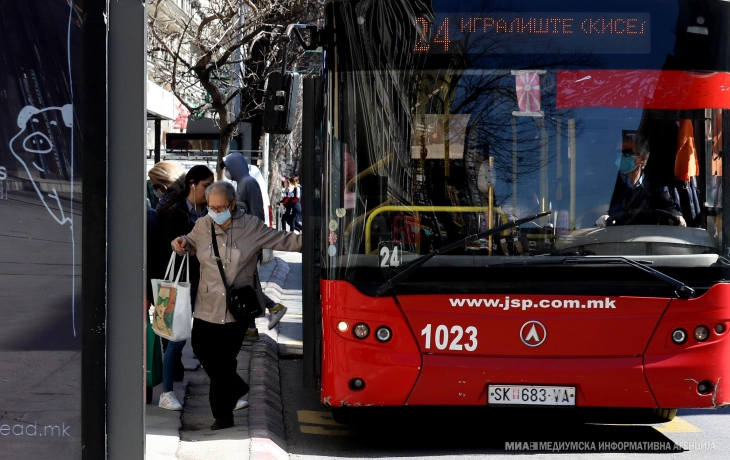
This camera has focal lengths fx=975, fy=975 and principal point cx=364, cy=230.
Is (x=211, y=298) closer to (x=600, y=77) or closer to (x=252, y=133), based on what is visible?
(x=600, y=77)

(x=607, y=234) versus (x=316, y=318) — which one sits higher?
(x=607, y=234)

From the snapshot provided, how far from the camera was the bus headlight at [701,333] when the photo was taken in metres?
5.98

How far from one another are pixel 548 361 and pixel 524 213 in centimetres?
93

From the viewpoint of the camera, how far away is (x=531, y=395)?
6027 millimetres

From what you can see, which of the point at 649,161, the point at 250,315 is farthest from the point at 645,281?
the point at 250,315

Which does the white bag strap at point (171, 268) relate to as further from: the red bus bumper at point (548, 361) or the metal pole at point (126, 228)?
the metal pole at point (126, 228)

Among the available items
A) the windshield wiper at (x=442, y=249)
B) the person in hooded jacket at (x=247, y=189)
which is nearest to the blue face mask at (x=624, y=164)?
the windshield wiper at (x=442, y=249)

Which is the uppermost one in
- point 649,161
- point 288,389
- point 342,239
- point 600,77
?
point 600,77

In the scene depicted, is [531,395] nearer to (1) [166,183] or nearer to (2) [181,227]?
(2) [181,227]

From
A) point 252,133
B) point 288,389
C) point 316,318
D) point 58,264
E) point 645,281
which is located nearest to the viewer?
point 58,264

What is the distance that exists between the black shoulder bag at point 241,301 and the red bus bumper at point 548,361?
84 centimetres

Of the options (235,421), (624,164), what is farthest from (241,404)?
(624,164)

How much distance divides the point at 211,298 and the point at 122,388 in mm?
2904

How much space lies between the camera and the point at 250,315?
21.5ft
